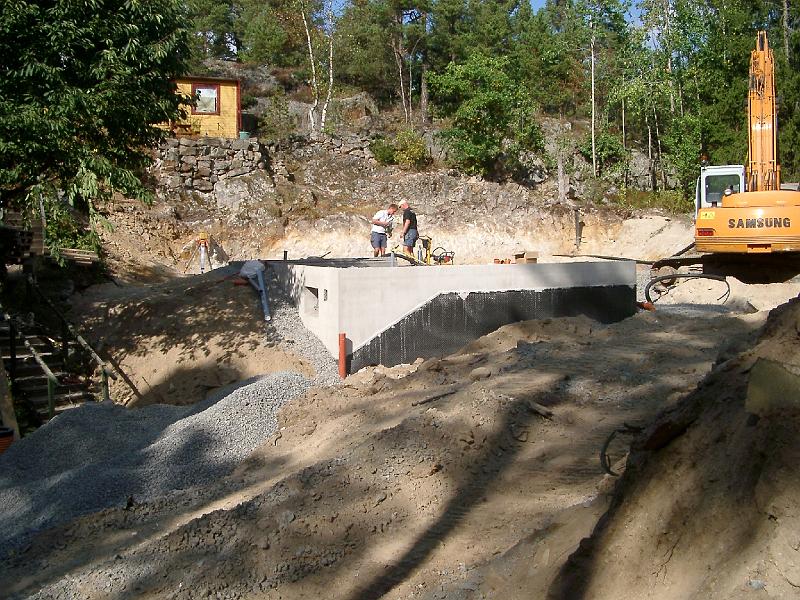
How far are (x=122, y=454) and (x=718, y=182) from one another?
15.4m

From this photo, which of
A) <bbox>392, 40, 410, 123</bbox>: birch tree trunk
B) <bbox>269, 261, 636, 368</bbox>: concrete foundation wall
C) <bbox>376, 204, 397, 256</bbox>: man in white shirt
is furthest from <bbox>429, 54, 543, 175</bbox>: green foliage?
<bbox>269, 261, 636, 368</bbox>: concrete foundation wall

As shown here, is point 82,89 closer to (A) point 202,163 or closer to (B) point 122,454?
(B) point 122,454

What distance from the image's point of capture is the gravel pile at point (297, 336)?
1335 cm

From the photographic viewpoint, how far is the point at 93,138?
12.6m

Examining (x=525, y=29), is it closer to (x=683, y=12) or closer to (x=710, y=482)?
(x=683, y=12)

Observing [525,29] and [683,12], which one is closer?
[683,12]

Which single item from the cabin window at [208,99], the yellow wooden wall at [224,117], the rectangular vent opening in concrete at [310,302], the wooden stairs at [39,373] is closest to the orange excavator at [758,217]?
the rectangular vent opening in concrete at [310,302]

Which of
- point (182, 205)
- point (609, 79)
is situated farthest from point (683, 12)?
point (182, 205)

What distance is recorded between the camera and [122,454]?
8.73m

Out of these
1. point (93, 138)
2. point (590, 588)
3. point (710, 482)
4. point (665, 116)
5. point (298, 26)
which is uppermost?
point (298, 26)

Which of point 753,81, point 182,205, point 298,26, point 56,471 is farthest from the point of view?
point 298,26

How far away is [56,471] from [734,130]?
28.8 m

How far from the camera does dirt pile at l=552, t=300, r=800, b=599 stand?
302 centimetres

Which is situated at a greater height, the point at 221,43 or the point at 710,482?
the point at 221,43
